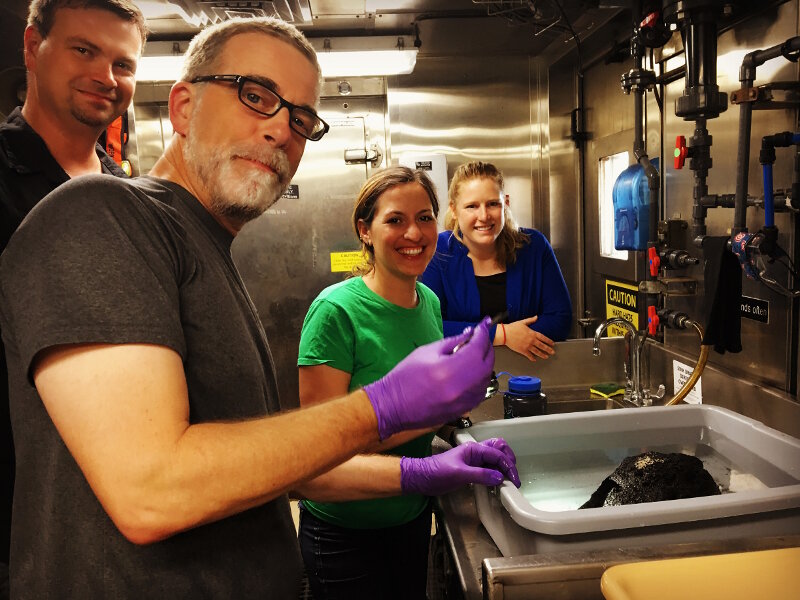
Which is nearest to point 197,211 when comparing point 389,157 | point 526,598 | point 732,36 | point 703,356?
point 526,598

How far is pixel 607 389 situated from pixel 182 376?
1.82 metres

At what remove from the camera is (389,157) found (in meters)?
3.88

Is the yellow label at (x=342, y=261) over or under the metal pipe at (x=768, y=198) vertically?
under

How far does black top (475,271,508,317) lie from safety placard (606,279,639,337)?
0.75 m

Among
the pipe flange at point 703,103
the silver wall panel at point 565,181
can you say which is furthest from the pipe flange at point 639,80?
the silver wall panel at point 565,181

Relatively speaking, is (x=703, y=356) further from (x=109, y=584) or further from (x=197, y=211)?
(x=109, y=584)

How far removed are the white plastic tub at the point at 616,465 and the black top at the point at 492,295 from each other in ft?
3.45

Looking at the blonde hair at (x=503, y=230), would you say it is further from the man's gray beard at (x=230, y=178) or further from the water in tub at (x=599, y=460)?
the man's gray beard at (x=230, y=178)

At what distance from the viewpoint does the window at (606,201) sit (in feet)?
10.4

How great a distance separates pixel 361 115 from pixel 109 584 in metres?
3.50

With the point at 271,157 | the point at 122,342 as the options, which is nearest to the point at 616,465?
the point at 271,157

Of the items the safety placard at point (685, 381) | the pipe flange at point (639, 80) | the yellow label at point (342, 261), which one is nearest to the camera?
the safety placard at point (685, 381)

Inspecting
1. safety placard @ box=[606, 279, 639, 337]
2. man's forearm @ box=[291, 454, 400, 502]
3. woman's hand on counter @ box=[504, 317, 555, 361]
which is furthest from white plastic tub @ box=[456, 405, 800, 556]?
safety placard @ box=[606, 279, 639, 337]

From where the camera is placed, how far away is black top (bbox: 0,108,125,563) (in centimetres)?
122
